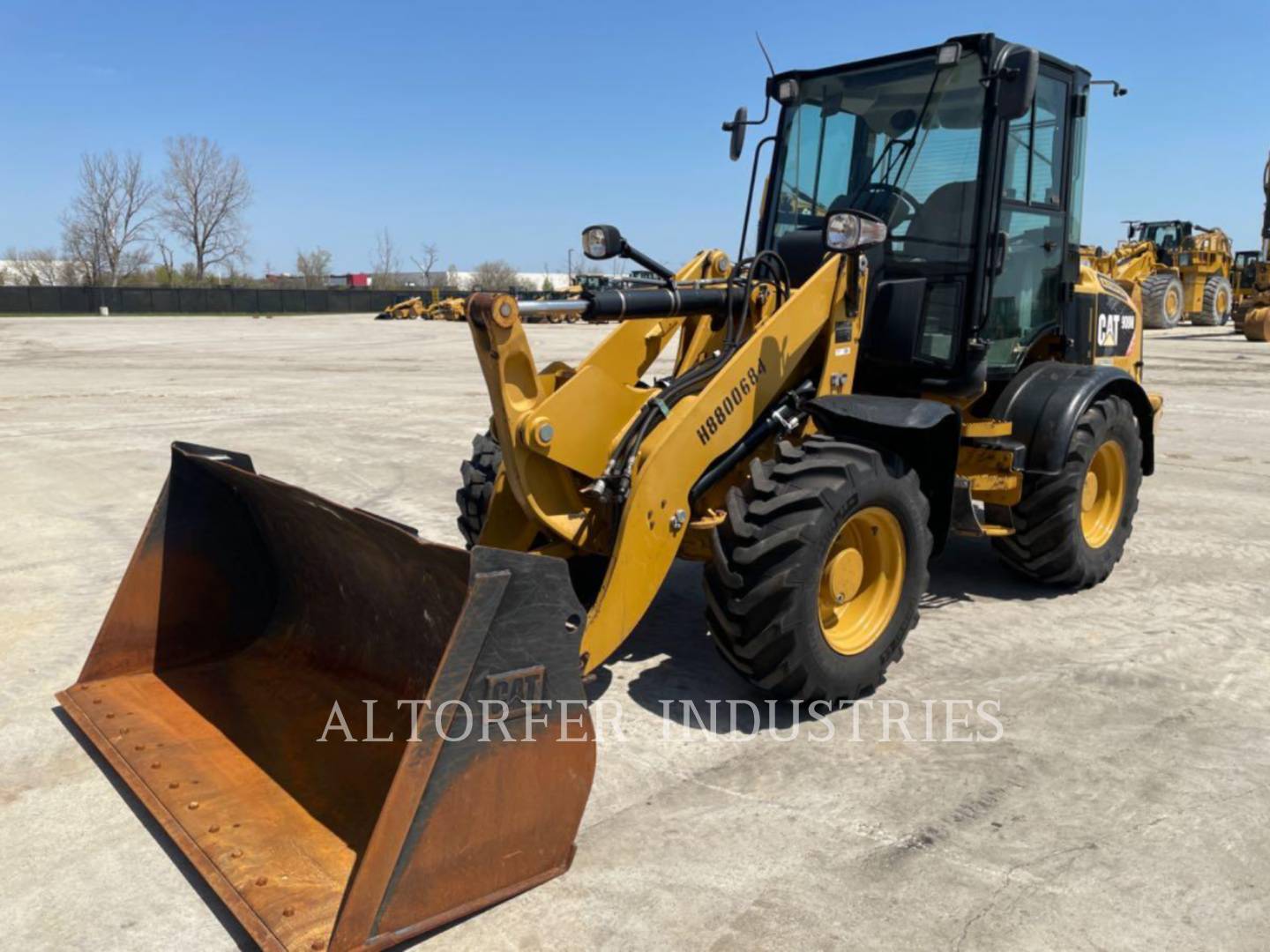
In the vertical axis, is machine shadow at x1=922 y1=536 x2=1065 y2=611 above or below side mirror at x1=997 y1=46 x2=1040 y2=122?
below

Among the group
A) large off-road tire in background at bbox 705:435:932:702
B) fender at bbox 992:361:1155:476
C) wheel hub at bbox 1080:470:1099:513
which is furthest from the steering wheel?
wheel hub at bbox 1080:470:1099:513

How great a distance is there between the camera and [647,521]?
12.9ft

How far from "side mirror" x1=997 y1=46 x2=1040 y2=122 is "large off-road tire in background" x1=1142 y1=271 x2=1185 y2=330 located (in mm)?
27415

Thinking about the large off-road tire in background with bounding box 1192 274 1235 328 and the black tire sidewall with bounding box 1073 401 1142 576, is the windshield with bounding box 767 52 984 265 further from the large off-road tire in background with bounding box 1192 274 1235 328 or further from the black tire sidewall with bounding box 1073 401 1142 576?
the large off-road tire in background with bounding box 1192 274 1235 328

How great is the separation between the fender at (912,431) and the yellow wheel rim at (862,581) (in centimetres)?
38

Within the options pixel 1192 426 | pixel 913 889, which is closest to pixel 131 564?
pixel 913 889

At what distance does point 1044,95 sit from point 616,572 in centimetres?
362

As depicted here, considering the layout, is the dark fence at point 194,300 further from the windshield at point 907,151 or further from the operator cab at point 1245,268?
the windshield at point 907,151

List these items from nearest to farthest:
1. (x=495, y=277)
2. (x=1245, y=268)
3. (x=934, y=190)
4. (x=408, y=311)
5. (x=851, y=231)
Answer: (x=851, y=231), (x=934, y=190), (x=1245, y=268), (x=408, y=311), (x=495, y=277)

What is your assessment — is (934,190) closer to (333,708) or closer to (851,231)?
(851,231)

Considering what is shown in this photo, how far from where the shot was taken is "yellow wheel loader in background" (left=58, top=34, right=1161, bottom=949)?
9.56 feet

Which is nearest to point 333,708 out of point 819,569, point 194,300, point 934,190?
point 819,569

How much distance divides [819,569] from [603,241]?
1537 millimetres

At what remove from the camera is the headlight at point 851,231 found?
4.27 metres
